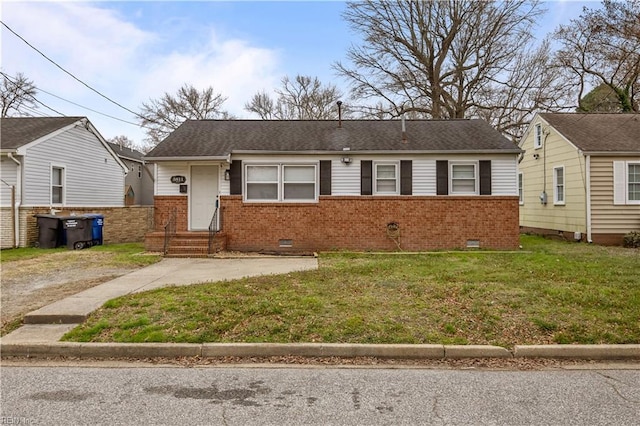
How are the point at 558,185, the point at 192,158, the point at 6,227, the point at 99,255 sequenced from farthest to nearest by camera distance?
the point at 558,185, the point at 6,227, the point at 192,158, the point at 99,255

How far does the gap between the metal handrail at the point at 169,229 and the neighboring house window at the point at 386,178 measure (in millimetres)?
6455

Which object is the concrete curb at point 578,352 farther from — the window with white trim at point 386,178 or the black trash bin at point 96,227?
the black trash bin at point 96,227

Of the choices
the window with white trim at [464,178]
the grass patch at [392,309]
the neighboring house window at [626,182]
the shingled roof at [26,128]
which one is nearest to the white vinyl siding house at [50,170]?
the shingled roof at [26,128]

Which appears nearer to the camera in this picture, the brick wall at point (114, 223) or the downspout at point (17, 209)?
the downspout at point (17, 209)

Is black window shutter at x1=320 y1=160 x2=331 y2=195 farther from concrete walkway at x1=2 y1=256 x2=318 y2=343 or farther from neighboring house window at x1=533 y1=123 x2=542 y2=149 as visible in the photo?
neighboring house window at x1=533 y1=123 x2=542 y2=149

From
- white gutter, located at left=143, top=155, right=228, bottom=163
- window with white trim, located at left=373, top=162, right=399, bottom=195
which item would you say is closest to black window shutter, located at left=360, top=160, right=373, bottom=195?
window with white trim, located at left=373, top=162, right=399, bottom=195

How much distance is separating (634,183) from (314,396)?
15.4 metres

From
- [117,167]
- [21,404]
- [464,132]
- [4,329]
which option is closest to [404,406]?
[21,404]

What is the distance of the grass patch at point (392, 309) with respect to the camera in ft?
16.5

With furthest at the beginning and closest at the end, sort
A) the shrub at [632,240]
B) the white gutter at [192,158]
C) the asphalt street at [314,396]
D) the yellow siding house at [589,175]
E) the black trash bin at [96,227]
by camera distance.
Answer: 1. the black trash bin at [96,227]
2. the yellow siding house at [589,175]
3. the shrub at [632,240]
4. the white gutter at [192,158]
5. the asphalt street at [314,396]

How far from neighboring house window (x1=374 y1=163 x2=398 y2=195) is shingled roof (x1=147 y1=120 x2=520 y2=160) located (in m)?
0.55

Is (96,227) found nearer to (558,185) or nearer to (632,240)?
(558,185)

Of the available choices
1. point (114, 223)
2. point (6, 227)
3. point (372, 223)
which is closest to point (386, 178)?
point (372, 223)

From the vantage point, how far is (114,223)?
55.1ft
